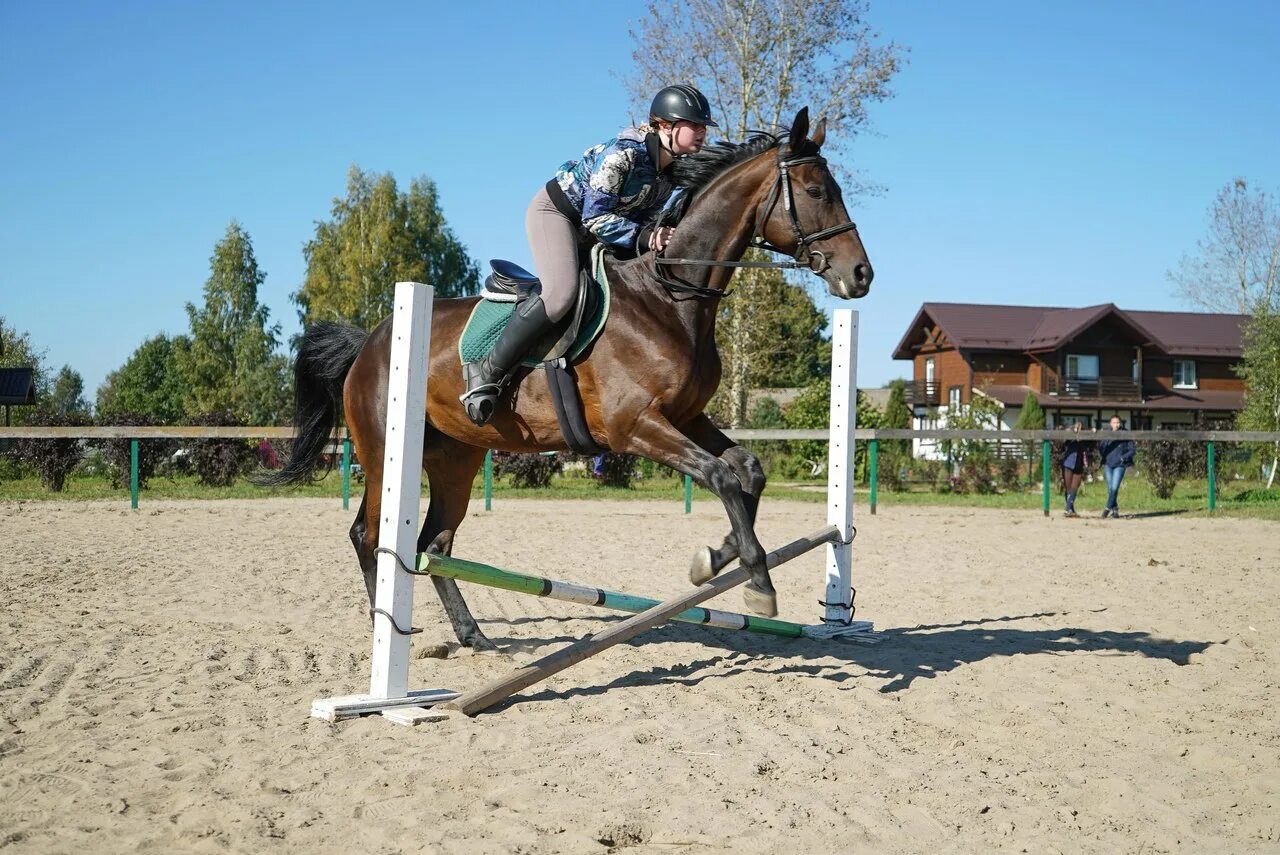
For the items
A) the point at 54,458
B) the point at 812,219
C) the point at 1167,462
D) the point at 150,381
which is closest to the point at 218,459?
the point at 54,458

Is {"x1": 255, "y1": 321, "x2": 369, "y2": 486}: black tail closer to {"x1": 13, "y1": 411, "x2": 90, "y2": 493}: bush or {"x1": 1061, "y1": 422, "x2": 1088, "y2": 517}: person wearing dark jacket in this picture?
{"x1": 1061, "y1": 422, "x2": 1088, "y2": 517}: person wearing dark jacket

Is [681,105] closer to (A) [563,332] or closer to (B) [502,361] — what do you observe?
(A) [563,332]

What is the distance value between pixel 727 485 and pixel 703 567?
41 cm

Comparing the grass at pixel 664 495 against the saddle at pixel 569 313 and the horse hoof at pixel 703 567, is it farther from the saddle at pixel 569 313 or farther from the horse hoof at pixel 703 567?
the horse hoof at pixel 703 567

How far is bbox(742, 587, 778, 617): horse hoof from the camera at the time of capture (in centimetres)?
473

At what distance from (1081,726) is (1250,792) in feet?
2.92

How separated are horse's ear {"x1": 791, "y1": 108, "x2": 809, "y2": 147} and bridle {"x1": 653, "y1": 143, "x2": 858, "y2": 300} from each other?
7cm

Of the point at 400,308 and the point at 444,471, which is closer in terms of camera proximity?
the point at 400,308

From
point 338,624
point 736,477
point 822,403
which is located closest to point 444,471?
point 338,624

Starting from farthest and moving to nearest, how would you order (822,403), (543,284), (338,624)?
1. (822,403)
2. (338,624)
3. (543,284)

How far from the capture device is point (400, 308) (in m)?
4.73

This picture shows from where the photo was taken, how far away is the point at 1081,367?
47531mm

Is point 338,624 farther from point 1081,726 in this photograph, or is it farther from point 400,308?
point 1081,726

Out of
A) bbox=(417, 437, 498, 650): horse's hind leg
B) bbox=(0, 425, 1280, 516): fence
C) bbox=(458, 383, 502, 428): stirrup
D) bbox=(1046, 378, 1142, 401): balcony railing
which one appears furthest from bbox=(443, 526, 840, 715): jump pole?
bbox=(1046, 378, 1142, 401): balcony railing
